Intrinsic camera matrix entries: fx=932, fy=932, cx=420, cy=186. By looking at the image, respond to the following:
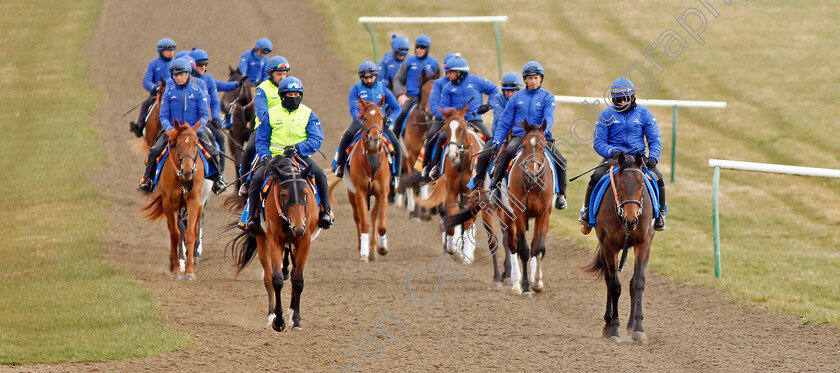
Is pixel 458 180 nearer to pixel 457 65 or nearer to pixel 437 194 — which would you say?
pixel 437 194

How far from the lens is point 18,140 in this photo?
→ 24516mm

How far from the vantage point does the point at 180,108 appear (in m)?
14.7

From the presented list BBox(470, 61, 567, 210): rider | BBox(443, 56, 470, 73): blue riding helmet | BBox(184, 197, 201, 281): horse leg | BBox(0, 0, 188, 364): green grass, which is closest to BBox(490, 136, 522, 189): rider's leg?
BBox(470, 61, 567, 210): rider

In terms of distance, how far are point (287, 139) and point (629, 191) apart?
13.8 ft

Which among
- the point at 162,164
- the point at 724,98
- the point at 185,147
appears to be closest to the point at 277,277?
the point at 185,147

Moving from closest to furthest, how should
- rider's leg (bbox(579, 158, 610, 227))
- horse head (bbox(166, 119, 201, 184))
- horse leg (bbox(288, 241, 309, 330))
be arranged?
horse leg (bbox(288, 241, 309, 330)), rider's leg (bbox(579, 158, 610, 227)), horse head (bbox(166, 119, 201, 184))

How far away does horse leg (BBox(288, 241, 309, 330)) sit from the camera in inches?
447

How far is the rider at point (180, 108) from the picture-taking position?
14.5 metres

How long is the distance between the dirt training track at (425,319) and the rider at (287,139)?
1501mm

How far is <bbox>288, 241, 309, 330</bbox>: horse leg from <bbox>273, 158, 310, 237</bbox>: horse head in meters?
0.30

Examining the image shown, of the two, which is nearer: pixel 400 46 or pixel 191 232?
pixel 191 232

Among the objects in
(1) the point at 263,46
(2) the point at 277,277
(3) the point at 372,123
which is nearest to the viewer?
(2) the point at 277,277

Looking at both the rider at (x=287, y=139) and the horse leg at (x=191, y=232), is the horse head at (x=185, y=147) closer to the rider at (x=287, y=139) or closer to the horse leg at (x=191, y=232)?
the horse leg at (x=191, y=232)

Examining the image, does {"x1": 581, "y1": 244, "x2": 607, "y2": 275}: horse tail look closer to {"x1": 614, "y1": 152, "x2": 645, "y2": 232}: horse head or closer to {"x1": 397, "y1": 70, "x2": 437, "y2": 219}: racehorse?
{"x1": 614, "y1": 152, "x2": 645, "y2": 232}: horse head
